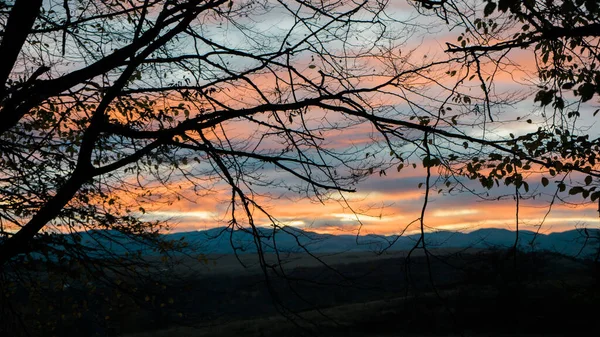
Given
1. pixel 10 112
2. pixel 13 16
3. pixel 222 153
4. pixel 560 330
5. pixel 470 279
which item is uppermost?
pixel 13 16

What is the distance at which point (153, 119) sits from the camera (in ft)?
34.4

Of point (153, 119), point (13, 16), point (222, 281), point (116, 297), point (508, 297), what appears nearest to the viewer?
point (13, 16)

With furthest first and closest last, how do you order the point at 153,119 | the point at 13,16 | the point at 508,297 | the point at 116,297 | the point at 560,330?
the point at 508,297 → the point at 560,330 → the point at 116,297 → the point at 153,119 → the point at 13,16

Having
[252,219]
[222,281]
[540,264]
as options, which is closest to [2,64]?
[252,219]

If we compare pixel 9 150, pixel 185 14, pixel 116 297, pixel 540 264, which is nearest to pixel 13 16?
pixel 185 14

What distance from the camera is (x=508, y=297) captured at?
39.4 metres

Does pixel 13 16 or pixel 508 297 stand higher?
pixel 13 16

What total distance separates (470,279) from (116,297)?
33.7 meters

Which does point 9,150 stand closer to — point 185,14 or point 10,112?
point 10,112

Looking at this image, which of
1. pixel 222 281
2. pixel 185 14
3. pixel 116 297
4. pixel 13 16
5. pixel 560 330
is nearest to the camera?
pixel 13 16

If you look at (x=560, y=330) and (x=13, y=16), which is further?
(x=560, y=330)

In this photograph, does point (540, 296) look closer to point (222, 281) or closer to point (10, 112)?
Result: point (222, 281)

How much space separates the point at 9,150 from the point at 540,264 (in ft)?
128

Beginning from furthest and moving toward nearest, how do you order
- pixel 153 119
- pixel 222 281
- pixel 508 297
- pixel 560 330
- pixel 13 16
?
pixel 222 281
pixel 508 297
pixel 560 330
pixel 153 119
pixel 13 16
